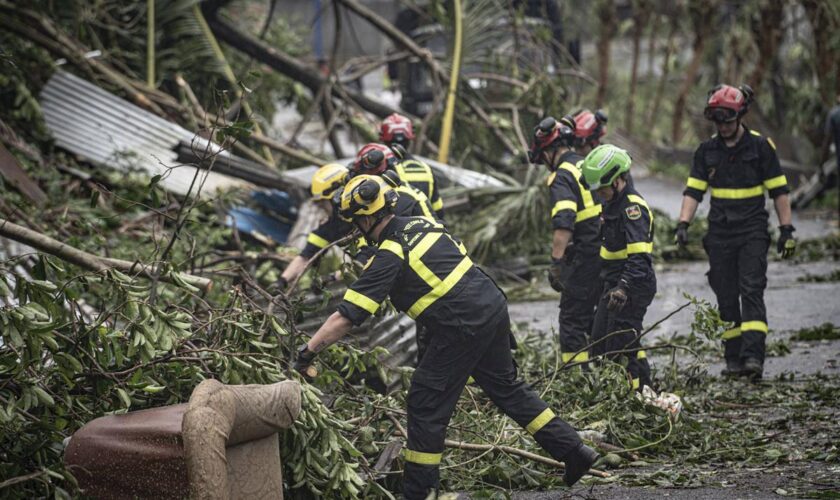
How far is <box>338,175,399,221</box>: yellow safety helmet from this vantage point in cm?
508

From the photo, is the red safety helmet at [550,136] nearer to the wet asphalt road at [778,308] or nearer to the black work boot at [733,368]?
the wet asphalt road at [778,308]

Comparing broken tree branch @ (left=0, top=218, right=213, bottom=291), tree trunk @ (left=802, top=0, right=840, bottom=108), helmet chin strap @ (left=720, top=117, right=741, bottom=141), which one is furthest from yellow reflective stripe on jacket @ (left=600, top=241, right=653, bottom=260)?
tree trunk @ (left=802, top=0, right=840, bottom=108)

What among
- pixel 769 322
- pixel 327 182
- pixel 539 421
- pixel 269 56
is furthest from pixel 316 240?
pixel 269 56

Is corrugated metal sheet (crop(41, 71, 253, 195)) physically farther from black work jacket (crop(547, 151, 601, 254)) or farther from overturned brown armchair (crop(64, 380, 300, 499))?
overturned brown armchair (crop(64, 380, 300, 499))

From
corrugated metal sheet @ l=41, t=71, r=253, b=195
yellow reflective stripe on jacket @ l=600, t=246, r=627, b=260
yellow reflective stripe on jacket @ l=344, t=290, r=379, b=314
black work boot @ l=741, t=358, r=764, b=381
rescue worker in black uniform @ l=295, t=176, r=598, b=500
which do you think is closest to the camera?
yellow reflective stripe on jacket @ l=344, t=290, r=379, b=314

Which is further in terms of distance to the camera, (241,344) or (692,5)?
(692,5)

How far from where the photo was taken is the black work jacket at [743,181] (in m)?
7.50

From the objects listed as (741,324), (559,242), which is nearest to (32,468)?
(559,242)

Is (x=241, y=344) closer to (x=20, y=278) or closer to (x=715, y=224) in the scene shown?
(x=20, y=278)

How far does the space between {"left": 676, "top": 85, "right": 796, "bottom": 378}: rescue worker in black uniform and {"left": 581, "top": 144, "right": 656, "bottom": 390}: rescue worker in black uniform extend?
101cm

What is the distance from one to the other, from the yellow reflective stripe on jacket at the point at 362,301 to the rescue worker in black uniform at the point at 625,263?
2.03 m

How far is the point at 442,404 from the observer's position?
17.0ft

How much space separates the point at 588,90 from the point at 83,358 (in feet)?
61.7

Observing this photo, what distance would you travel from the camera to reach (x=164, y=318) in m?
4.86
